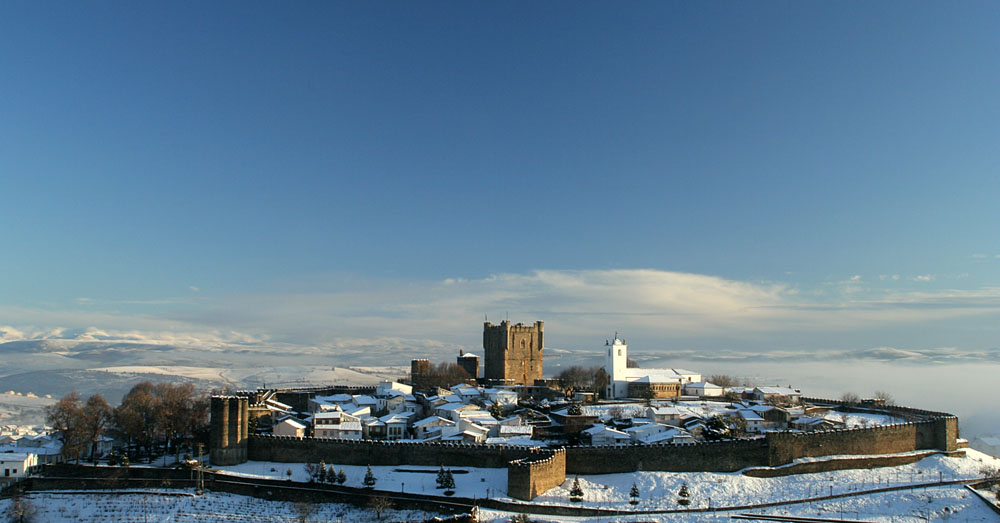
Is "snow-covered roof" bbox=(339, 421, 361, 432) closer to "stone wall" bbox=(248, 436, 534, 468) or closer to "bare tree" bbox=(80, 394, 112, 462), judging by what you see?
"stone wall" bbox=(248, 436, 534, 468)

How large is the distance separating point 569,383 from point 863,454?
1416 inches

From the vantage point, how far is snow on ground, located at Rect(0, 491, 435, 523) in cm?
3641

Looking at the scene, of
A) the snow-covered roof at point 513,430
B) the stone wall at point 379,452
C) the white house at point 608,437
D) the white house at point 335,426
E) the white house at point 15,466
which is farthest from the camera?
the white house at point 335,426

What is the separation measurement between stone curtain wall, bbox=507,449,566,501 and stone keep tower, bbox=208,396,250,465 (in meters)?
17.2

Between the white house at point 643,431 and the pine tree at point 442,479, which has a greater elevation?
the white house at point 643,431

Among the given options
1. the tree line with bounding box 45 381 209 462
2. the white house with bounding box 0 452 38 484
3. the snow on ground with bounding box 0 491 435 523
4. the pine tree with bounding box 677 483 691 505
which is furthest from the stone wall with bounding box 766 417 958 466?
the white house with bounding box 0 452 38 484

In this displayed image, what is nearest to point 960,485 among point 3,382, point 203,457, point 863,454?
point 863,454

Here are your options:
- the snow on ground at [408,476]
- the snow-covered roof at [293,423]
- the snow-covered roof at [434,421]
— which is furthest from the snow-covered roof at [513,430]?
the snow-covered roof at [293,423]

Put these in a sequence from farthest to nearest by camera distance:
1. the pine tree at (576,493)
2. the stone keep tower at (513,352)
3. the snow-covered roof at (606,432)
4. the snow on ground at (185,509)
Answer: the stone keep tower at (513,352) < the snow-covered roof at (606,432) < the pine tree at (576,493) < the snow on ground at (185,509)

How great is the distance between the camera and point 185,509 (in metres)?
37.2

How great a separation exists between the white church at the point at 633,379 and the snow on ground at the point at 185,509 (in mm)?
35669

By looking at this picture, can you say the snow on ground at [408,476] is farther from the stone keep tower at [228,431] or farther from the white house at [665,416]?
the white house at [665,416]

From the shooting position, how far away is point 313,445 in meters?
44.2

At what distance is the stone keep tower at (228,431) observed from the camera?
142 feet
